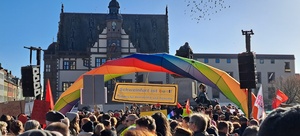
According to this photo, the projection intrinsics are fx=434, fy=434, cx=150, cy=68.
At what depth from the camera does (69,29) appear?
66375 millimetres

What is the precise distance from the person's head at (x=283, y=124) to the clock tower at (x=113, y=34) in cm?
5685

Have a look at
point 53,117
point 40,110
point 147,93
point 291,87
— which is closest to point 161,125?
point 53,117

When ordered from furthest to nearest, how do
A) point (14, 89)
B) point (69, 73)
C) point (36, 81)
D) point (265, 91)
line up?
point (14, 89) → point (265, 91) → point (69, 73) → point (36, 81)

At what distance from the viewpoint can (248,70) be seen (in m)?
12.9

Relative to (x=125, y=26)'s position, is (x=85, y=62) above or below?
below

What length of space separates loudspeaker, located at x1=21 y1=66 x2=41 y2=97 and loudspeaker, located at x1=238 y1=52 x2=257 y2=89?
727cm

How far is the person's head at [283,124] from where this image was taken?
177cm

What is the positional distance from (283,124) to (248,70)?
11372mm

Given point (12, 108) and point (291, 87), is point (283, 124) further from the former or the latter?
point (291, 87)

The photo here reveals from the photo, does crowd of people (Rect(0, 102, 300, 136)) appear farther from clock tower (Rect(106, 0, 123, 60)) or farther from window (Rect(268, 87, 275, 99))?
window (Rect(268, 87, 275, 99))

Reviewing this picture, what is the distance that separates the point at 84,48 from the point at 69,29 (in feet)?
14.2

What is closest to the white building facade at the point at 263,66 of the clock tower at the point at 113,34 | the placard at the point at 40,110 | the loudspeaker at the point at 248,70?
the clock tower at the point at 113,34

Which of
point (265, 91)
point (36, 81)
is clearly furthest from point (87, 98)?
point (265, 91)

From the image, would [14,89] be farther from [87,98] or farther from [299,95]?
[87,98]
